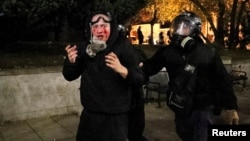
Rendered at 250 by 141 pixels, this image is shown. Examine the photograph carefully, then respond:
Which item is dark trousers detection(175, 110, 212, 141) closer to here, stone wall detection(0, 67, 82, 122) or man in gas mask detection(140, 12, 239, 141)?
man in gas mask detection(140, 12, 239, 141)

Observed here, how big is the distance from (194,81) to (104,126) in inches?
40.9

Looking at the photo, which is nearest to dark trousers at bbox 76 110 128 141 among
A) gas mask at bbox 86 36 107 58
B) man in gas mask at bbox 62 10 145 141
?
man in gas mask at bbox 62 10 145 141

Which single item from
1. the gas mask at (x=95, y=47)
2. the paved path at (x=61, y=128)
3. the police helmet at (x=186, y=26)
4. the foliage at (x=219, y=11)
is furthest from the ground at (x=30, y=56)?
the foliage at (x=219, y=11)

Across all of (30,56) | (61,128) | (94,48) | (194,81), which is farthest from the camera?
(30,56)

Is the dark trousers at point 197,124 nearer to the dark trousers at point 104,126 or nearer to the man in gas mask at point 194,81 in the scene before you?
the man in gas mask at point 194,81

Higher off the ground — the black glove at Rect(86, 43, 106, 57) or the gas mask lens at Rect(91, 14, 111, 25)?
the gas mask lens at Rect(91, 14, 111, 25)

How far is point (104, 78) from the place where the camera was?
3.35m

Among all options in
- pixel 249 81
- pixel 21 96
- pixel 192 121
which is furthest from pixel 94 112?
pixel 249 81

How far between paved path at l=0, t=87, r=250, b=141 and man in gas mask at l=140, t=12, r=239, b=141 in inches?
92.6

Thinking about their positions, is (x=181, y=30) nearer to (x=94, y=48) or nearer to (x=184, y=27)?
(x=184, y=27)

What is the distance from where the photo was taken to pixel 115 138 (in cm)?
343

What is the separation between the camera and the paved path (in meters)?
6.27

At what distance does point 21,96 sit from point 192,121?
4.14 m

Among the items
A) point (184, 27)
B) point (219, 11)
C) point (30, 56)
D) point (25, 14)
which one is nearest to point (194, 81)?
point (184, 27)
